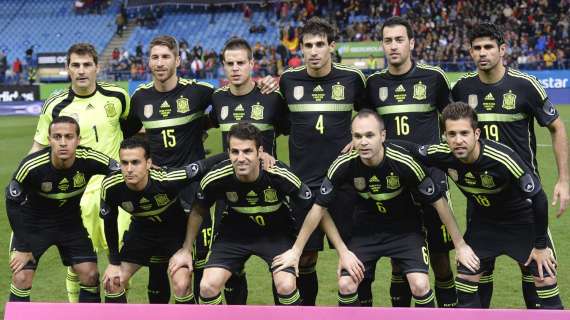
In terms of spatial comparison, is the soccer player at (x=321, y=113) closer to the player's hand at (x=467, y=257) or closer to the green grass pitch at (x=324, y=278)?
the player's hand at (x=467, y=257)

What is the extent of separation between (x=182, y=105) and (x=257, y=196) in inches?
46.4

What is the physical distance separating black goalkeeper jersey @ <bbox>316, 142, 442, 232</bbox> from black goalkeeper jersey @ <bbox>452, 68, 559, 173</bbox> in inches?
29.9

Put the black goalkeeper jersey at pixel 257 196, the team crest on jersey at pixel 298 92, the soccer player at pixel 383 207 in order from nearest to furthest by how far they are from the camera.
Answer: the soccer player at pixel 383 207 < the black goalkeeper jersey at pixel 257 196 < the team crest on jersey at pixel 298 92

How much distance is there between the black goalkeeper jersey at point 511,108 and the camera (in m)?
6.11

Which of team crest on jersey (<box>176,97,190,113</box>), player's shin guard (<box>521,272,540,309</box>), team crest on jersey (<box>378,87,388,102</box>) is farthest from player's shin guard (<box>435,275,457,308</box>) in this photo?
team crest on jersey (<box>176,97,190,113</box>)

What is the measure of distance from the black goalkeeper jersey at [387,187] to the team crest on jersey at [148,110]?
1.66 m

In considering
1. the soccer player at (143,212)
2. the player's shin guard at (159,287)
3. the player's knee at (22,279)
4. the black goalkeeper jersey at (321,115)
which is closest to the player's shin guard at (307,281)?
the black goalkeeper jersey at (321,115)

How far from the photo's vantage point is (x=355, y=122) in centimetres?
562

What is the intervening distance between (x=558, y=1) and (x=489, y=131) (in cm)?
2845

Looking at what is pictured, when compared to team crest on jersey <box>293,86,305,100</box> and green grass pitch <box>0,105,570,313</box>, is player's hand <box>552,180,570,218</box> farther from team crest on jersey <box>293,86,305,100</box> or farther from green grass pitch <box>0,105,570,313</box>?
team crest on jersey <box>293,86,305,100</box>

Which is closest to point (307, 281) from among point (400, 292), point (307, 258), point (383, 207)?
point (307, 258)

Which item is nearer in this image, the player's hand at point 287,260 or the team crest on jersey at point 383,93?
the player's hand at point 287,260

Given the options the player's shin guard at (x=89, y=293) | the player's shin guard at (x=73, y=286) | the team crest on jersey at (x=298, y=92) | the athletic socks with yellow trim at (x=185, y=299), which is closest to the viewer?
the athletic socks with yellow trim at (x=185, y=299)

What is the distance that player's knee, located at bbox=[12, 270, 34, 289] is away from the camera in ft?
20.1
